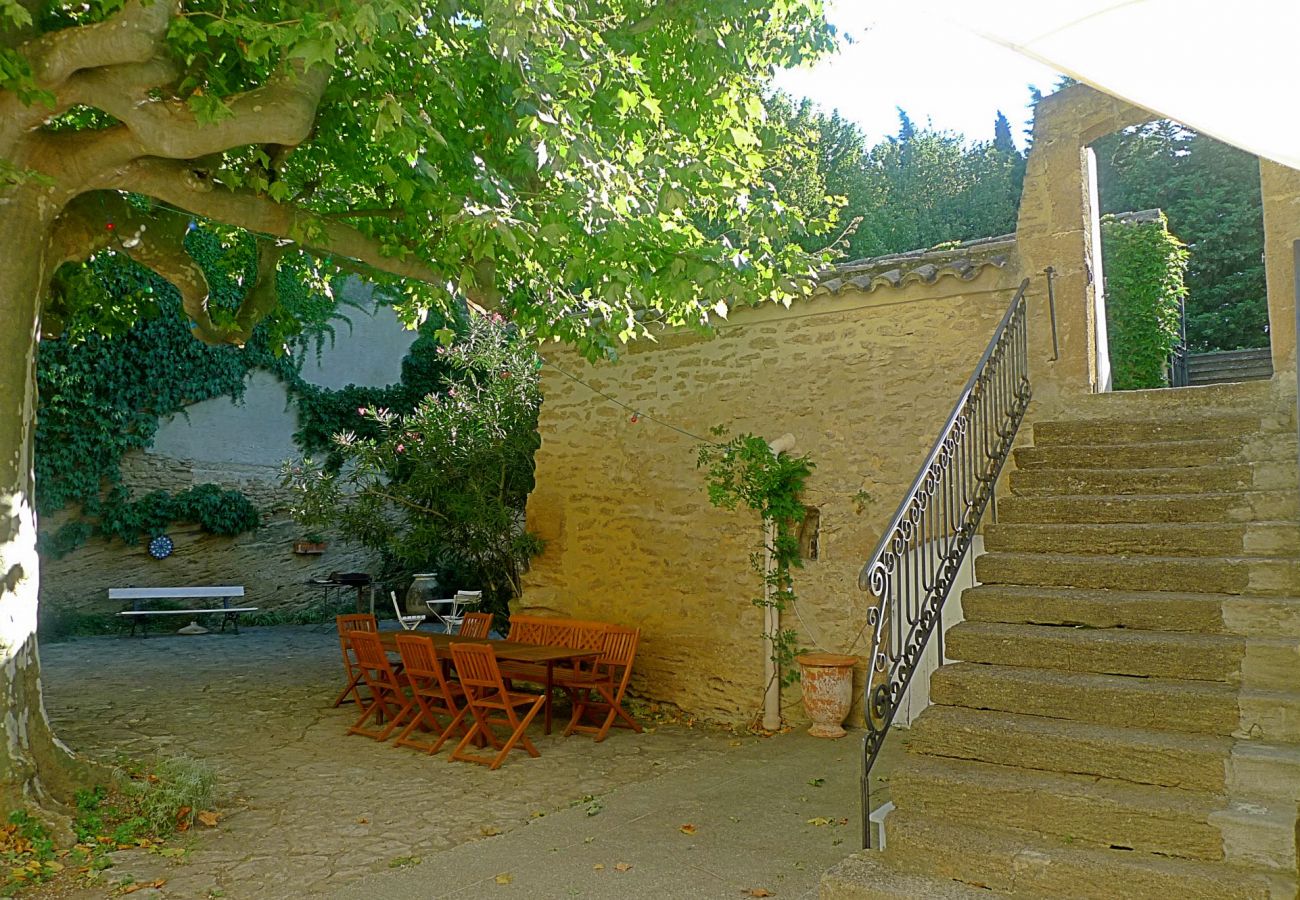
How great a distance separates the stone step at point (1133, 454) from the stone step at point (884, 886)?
8.77 ft

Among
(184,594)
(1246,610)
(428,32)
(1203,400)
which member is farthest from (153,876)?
(184,594)

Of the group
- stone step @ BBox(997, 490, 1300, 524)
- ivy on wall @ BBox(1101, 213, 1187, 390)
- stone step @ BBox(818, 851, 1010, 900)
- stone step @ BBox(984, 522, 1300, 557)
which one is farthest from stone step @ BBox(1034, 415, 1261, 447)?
ivy on wall @ BBox(1101, 213, 1187, 390)

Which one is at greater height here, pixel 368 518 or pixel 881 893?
pixel 368 518

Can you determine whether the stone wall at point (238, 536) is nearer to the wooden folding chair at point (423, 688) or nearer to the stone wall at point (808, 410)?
the stone wall at point (808, 410)

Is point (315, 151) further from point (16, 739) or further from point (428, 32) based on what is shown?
point (16, 739)

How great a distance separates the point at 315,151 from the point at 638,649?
15.9ft

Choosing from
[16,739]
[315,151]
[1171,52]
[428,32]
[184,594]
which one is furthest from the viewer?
[184,594]

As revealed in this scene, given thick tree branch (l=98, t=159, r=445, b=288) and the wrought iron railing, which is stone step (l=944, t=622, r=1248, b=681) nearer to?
the wrought iron railing

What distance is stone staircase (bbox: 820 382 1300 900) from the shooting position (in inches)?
132

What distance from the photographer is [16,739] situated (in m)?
4.94

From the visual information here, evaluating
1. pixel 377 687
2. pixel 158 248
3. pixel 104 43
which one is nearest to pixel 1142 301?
pixel 377 687

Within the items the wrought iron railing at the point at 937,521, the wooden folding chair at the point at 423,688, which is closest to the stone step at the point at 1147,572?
the wrought iron railing at the point at 937,521

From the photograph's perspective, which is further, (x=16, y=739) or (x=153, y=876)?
(x=16, y=739)

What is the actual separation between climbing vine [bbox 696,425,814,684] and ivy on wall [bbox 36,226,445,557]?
6.94m
